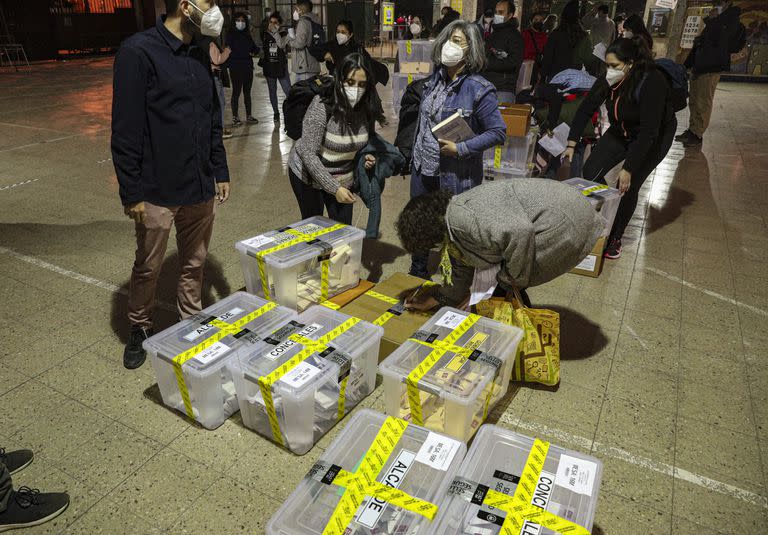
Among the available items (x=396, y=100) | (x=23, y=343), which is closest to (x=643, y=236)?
(x=23, y=343)

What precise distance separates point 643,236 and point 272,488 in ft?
14.2

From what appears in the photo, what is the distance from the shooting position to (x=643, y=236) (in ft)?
16.7

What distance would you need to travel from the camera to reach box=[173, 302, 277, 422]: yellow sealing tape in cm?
241

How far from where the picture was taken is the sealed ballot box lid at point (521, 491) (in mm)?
1652

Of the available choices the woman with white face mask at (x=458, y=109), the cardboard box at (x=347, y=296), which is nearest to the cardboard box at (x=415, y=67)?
the woman with white face mask at (x=458, y=109)

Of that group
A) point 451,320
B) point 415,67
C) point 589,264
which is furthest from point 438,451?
point 415,67

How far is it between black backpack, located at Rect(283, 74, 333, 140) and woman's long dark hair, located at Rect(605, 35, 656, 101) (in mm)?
2267

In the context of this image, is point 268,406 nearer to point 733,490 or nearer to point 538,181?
point 538,181

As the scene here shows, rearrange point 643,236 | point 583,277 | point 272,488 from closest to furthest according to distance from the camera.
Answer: point 272,488 → point 583,277 → point 643,236

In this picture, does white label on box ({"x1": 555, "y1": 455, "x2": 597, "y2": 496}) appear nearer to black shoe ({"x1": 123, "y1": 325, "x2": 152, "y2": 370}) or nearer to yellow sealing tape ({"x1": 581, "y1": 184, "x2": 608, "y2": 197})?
black shoe ({"x1": 123, "y1": 325, "x2": 152, "y2": 370})

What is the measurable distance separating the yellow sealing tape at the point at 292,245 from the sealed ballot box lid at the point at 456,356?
854mm

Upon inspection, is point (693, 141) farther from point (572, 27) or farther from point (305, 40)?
point (305, 40)

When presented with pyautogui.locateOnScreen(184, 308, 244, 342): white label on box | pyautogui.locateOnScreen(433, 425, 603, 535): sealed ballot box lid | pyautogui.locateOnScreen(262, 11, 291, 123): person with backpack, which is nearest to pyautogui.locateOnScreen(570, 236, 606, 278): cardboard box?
pyautogui.locateOnScreen(433, 425, 603, 535): sealed ballot box lid

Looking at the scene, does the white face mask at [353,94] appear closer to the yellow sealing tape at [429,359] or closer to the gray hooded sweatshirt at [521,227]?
the gray hooded sweatshirt at [521,227]
